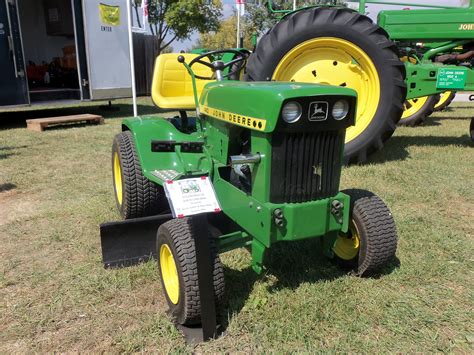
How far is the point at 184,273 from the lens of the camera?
1.97 m

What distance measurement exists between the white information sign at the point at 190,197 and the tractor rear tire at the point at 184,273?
0.18 metres

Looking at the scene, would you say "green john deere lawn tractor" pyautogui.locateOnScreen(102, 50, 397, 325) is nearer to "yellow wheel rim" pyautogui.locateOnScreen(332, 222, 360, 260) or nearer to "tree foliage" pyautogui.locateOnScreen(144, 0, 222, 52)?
"yellow wheel rim" pyautogui.locateOnScreen(332, 222, 360, 260)

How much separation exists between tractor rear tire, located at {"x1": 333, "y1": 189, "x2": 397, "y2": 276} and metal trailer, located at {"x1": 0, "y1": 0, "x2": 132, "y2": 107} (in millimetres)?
6668

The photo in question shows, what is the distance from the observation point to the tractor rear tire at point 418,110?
703 centimetres

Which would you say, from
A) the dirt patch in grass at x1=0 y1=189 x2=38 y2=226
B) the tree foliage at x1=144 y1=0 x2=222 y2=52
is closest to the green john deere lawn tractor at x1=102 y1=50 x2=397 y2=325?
the dirt patch in grass at x1=0 y1=189 x2=38 y2=226

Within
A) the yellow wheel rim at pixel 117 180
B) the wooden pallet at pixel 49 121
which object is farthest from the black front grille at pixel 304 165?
the wooden pallet at pixel 49 121

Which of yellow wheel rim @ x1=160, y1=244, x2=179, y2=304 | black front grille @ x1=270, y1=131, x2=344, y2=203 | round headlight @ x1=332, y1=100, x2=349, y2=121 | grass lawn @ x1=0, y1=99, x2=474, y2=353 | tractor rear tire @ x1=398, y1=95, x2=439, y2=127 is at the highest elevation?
round headlight @ x1=332, y1=100, x2=349, y2=121

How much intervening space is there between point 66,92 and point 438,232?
7649 millimetres

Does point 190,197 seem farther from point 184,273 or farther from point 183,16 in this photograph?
point 183,16

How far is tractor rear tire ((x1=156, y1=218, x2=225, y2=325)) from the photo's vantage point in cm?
196

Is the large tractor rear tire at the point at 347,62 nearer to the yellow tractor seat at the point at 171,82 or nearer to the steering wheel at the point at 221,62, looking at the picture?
the yellow tractor seat at the point at 171,82

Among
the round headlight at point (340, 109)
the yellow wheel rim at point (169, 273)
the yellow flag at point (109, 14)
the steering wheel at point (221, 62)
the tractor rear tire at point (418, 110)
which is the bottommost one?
the yellow wheel rim at point (169, 273)

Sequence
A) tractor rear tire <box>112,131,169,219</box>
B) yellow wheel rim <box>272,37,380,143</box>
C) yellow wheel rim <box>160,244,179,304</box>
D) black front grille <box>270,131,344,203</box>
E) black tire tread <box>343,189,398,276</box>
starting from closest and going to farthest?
black front grille <box>270,131,344,203</box>, yellow wheel rim <box>160,244,179,304</box>, black tire tread <box>343,189,398,276</box>, tractor rear tire <box>112,131,169,219</box>, yellow wheel rim <box>272,37,380,143</box>

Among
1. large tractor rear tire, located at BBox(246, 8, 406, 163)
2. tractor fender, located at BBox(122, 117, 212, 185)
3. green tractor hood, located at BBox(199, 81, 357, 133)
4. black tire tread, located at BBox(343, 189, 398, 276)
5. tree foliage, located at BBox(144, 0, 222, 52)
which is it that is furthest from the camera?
tree foliage, located at BBox(144, 0, 222, 52)
